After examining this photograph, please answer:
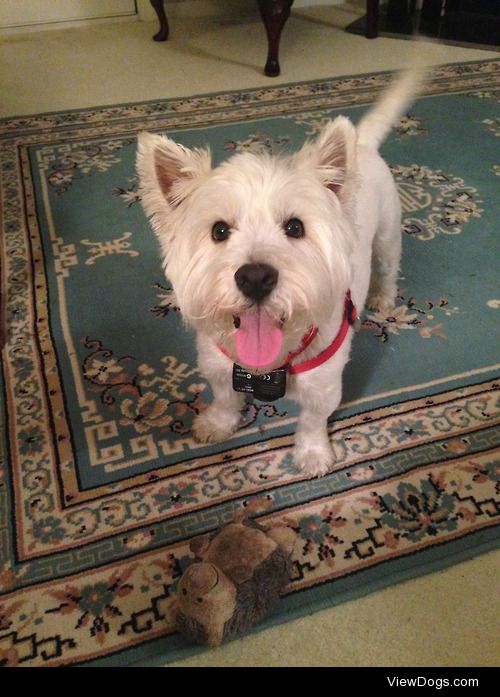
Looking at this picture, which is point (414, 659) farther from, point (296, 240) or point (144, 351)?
point (144, 351)

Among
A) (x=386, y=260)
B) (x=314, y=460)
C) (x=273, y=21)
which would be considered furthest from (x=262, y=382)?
(x=273, y=21)

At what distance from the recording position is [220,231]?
1.01m

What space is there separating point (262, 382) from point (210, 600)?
0.46 meters

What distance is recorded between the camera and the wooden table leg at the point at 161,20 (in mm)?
3908

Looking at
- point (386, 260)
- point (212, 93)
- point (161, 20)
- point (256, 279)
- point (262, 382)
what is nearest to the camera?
point (256, 279)

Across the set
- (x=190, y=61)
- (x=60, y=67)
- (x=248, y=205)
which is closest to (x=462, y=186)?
(x=248, y=205)

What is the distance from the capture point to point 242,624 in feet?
3.38

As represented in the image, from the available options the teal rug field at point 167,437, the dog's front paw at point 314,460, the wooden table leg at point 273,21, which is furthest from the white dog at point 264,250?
the wooden table leg at point 273,21

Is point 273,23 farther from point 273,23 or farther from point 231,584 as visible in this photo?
point 231,584

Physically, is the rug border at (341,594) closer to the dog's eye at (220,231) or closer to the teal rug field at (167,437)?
the teal rug field at (167,437)

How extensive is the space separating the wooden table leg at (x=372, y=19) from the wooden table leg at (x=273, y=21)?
982 millimetres

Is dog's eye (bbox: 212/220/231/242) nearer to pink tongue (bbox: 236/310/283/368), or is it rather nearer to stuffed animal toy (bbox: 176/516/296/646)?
pink tongue (bbox: 236/310/283/368)

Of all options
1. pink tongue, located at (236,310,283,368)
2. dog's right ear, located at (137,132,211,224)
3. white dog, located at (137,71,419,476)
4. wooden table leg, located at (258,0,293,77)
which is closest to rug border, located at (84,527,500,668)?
white dog, located at (137,71,419,476)

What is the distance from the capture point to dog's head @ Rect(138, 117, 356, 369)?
959 millimetres
